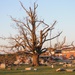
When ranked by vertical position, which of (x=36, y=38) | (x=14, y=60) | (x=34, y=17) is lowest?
(x=14, y=60)

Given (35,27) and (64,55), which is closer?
(35,27)

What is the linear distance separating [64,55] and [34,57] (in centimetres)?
5002

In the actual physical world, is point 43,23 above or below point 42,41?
above

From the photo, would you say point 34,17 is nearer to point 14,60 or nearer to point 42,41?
point 42,41

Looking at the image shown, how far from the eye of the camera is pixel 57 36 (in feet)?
120

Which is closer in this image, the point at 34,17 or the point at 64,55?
the point at 34,17

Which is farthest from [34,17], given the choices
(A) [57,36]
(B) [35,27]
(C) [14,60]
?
(C) [14,60]

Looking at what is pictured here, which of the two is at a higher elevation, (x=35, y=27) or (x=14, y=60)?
(x=35, y=27)

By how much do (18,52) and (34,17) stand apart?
15.4 feet

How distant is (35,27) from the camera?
35469 mm

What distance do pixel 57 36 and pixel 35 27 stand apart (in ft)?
10.4

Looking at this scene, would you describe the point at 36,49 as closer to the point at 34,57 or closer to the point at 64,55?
the point at 34,57

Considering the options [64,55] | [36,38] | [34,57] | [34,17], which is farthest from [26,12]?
[64,55]

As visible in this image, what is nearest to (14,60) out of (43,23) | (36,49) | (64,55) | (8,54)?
(8,54)
